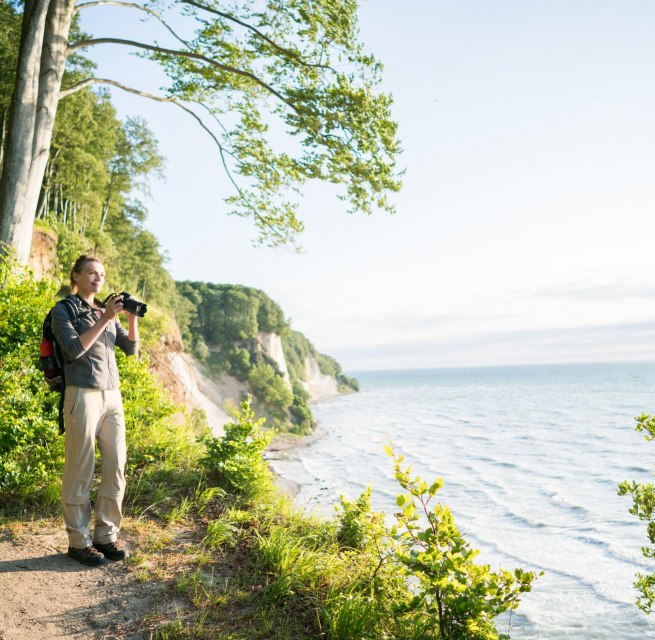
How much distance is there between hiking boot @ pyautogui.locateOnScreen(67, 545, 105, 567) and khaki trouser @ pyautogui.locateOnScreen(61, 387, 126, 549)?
36mm

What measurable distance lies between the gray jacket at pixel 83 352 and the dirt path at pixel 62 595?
1.42 metres

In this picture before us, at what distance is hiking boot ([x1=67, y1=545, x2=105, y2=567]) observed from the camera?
13.3 feet

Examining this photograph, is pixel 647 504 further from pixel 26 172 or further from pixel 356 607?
pixel 26 172

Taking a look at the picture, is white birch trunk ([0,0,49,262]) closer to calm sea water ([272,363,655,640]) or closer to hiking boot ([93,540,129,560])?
hiking boot ([93,540,129,560])

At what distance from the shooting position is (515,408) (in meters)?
64.3

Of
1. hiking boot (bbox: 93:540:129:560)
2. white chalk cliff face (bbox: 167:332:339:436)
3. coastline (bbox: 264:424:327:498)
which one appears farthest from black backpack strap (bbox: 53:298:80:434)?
coastline (bbox: 264:424:327:498)

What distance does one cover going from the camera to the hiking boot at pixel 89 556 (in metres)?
4.06

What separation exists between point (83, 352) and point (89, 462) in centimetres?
89

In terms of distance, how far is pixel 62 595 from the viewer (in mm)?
3688

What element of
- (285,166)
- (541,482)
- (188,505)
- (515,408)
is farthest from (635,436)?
(188,505)

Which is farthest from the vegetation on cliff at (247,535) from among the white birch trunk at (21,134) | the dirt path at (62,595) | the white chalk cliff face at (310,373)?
the white chalk cliff face at (310,373)

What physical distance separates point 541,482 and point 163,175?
78.3 feet

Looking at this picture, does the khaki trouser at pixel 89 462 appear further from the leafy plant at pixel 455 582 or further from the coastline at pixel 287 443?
the coastline at pixel 287 443

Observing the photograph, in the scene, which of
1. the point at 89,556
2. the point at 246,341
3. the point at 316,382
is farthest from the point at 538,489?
the point at 316,382
